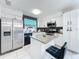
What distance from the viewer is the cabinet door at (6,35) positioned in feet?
12.2

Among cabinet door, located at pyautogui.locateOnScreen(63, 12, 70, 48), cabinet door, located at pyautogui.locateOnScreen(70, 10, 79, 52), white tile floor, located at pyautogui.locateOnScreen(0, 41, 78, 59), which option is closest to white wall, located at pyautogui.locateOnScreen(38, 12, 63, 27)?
cabinet door, located at pyautogui.locateOnScreen(63, 12, 70, 48)

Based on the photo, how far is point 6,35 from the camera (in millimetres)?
3936

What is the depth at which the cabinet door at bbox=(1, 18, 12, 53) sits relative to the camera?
12.2 ft

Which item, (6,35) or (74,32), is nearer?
(6,35)

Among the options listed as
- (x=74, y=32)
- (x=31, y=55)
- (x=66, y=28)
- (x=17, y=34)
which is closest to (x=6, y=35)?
(x=17, y=34)

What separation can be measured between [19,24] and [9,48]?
1578 mm

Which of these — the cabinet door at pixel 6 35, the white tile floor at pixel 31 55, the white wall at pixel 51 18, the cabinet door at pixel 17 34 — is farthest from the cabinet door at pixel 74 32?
the cabinet door at pixel 6 35

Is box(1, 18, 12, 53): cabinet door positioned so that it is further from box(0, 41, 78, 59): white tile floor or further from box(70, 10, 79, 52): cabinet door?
box(70, 10, 79, 52): cabinet door

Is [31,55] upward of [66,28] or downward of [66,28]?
downward

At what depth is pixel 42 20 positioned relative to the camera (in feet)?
25.1

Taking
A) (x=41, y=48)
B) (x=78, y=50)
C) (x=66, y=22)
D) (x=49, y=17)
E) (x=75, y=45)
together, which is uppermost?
(x=49, y=17)

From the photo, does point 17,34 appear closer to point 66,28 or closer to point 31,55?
point 31,55

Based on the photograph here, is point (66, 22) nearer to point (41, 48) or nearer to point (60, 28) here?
point (60, 28)

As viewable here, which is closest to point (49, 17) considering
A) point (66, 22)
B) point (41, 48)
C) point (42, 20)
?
point (42, 20)
